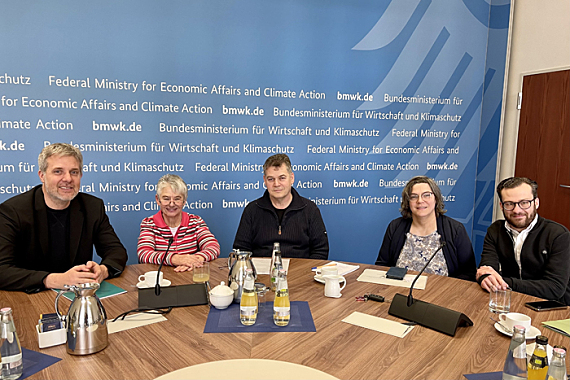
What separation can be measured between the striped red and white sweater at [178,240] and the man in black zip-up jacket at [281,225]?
27 cm

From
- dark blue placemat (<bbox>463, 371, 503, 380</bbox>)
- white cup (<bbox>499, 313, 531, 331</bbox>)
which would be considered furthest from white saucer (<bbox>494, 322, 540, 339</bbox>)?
dark blue placemat (<bbox>463, 371, 503, 380</bbox>)

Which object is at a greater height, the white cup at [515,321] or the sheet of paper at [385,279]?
the white cup at [515,321]

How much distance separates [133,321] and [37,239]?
972 mm

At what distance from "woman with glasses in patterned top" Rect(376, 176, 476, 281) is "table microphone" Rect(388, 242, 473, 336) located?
2.85ft

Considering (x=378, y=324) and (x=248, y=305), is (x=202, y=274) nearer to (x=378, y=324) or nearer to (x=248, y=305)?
(x=248, y=305)

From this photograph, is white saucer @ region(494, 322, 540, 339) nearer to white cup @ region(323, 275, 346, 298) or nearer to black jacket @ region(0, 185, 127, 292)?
white cup @ region(323, 275, 346, 298)

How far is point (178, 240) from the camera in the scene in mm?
2496

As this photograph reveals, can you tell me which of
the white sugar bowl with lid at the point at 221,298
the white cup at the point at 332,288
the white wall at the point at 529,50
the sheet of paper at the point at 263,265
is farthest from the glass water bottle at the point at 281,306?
the white wall at the point at 529,50

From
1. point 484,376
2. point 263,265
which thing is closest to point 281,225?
point 263,265

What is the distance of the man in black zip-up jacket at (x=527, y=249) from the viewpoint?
6.63ft

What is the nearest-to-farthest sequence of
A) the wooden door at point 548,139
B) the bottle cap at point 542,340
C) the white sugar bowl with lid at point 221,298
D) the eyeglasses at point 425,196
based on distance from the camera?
the bottle cap at point 542,340 → the white sugar bowl with lid at point 221,298 → the eyeglasses at point 425,196 → the wooden door at point 548,139

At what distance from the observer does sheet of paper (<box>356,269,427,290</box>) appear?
77.8 inches

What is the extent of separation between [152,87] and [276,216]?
1609 millimetres

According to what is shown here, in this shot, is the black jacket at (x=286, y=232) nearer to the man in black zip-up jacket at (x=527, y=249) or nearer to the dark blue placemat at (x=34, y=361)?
the man in black zip-up jacket at (x=527, y=249)
